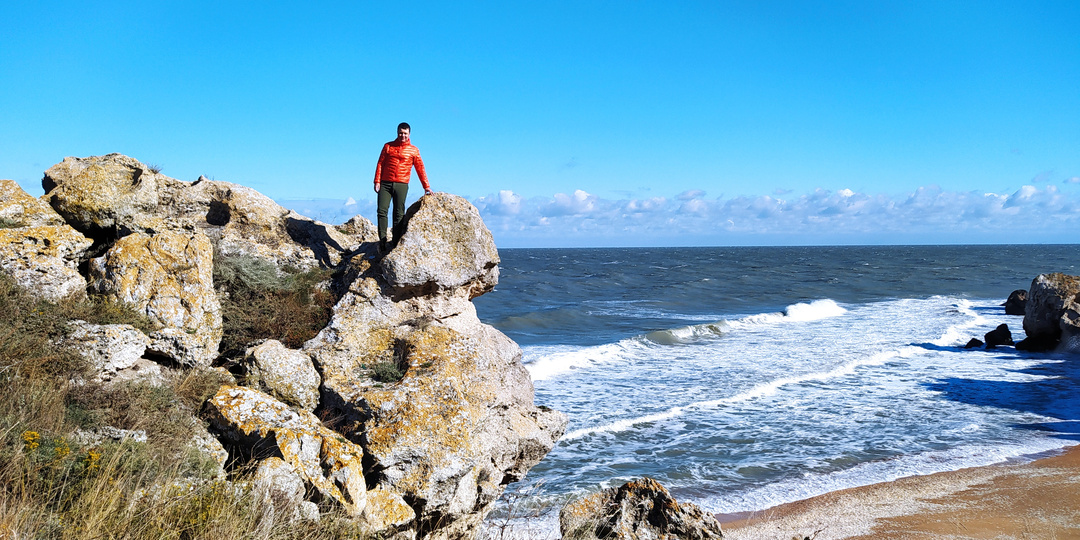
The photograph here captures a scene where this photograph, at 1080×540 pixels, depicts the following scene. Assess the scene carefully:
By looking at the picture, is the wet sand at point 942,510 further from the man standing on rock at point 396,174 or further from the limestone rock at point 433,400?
the man standing on rock at point 396,174

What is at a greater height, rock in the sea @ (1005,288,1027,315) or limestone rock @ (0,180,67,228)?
limestone rock @ (0,180,67,228)

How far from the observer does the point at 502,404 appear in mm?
6172

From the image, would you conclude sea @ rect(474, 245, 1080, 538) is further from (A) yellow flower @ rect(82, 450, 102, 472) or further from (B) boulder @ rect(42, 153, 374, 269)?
(B) boulder @ rect(42, 153, 374, 269)

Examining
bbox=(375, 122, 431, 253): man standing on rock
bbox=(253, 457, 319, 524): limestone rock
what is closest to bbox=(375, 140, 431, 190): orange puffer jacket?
bbox=(375, 122, 431, 253): man standing on rock

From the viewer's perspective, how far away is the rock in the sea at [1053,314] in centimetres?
2050

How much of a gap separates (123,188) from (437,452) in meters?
5.55

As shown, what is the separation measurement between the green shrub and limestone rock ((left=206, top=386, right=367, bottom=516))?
1.41m

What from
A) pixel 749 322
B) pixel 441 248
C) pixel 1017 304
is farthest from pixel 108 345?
pixel 1017 304

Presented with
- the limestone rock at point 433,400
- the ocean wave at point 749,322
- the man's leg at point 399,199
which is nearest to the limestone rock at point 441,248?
the limestone rock at point 433,400

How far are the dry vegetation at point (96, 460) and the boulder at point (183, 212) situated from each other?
1.76 metres

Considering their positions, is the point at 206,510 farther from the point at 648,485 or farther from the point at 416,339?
the point at 648,485

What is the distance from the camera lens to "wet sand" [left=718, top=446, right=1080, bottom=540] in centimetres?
826

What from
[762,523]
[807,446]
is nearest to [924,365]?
[807,446]

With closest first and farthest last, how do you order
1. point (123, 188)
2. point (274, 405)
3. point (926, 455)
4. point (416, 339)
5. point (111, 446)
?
point (111, 446), point (274, 405), point (416, 339), point (123, 188), point (926, 455)
